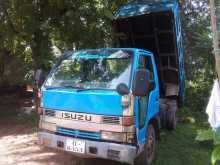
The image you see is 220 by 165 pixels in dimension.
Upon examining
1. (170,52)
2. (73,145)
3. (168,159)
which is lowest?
(168,159)

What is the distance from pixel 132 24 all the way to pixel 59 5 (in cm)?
204

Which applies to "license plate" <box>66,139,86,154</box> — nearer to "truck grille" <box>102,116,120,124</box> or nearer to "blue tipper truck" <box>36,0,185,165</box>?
"blue tipper truck" <box>36,0,185,165</box>

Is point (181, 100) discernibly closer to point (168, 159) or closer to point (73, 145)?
point (168, 159)

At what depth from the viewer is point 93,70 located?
19.7 feet

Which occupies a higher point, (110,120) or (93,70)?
(93,70)

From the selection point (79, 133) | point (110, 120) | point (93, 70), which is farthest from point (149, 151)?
point (93, 70)

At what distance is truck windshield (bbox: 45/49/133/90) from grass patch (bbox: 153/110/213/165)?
188cm

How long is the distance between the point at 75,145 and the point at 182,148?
9.50ft

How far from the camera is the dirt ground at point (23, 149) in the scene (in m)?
6.38

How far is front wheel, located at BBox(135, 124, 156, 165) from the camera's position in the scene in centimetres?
586

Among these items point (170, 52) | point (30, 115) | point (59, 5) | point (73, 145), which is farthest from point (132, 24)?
point (73, 145)

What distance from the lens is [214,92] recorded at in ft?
13.8

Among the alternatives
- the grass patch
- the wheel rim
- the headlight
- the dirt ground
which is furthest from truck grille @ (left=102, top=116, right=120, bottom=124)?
the grass patch

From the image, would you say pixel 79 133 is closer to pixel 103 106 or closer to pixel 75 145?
pixel 75 145
